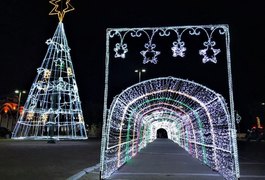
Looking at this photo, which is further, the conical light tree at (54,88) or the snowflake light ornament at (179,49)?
the conical light tree at (54,88)

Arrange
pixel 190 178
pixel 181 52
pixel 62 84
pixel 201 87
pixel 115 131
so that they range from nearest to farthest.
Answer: pixel 181 52, pixel 190 178, pixel 201 87, pixel 115 131, pixel 62 84

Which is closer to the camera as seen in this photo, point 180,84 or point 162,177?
point 162,177

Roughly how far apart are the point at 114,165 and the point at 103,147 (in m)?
2.04

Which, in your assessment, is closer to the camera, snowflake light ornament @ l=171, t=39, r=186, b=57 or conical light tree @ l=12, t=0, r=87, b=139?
snowflake light ornament @ l=171, t=39, r=186, b=57

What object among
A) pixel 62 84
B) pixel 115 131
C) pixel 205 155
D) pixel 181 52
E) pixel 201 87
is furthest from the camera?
pixel 62 84

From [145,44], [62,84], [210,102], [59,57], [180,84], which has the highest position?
[59,57]

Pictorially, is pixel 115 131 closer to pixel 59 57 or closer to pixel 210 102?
pixel 210 102

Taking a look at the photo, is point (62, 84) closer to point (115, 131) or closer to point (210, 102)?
point (115, 131)

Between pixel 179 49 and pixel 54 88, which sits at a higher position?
pixel 54 88

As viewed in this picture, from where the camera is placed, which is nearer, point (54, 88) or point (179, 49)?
point (179, 49)

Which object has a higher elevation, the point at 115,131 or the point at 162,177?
the point at 115,131

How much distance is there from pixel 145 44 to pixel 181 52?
2.87 ft

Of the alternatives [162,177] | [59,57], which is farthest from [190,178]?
[59,57]

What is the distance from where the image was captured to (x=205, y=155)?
10859 mm
